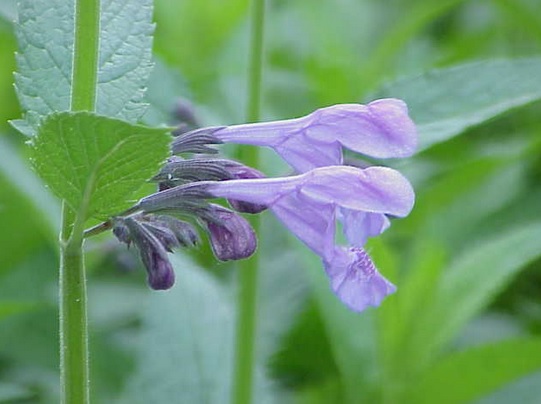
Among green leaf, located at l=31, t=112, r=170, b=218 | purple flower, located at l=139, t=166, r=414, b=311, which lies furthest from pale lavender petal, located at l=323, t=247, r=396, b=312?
green leaf, located at l=31, t=112, r=170, b=218

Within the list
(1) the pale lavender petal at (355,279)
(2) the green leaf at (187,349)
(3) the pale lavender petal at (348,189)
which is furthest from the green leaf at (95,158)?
(2) the green leaf at (187,349)

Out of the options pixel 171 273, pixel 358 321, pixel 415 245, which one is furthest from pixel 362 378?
pixel 171 273

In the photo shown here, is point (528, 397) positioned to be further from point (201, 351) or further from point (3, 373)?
point (3, 373)

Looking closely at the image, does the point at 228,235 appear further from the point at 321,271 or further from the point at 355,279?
the point at 321,271

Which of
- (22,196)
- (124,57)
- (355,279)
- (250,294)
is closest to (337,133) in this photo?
(355,279)

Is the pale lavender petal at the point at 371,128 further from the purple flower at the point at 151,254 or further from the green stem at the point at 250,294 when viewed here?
the green stem at the point at 250,294

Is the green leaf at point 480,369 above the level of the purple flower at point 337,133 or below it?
below
